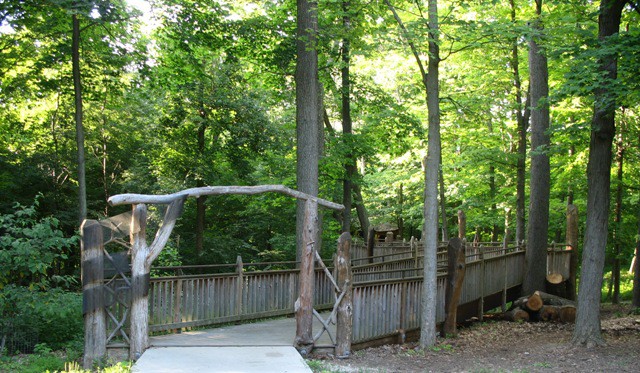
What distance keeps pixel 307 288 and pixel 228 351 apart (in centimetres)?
182

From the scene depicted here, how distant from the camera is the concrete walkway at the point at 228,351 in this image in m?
8.00

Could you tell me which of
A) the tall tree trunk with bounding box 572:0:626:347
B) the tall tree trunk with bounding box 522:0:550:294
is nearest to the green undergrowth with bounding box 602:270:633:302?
the tall tree trunk with bounding box 522:0:550:294

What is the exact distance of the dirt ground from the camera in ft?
30.5

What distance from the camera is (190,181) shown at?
20.6 meters

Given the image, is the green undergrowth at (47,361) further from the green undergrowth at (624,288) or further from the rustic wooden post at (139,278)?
the green undergrowth at (624,288)

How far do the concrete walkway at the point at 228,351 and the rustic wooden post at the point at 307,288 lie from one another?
Result: 0.28 m

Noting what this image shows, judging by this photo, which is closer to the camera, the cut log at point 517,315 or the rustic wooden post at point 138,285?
the rustic wooden post at point 138,285

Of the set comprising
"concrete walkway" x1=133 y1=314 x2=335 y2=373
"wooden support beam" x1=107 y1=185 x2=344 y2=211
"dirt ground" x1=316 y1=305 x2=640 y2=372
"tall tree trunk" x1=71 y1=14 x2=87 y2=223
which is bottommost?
"dirt ground" x1=316 y1=305 x2=640 y2=372

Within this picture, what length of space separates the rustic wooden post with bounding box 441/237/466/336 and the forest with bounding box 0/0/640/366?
3.13 meters

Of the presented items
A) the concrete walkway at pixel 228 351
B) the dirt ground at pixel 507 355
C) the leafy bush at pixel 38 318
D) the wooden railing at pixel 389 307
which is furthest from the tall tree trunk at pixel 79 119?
the dirt ground at pixel 507 355

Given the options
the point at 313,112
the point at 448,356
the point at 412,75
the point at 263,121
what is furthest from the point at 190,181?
the point at 448,356

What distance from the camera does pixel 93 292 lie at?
900 cm

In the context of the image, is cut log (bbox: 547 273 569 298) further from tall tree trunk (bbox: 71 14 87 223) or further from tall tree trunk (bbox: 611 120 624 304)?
tall tree trunk (bbox: 71 14 87 223)

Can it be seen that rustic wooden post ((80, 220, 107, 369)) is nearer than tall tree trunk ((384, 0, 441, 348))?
Yes
